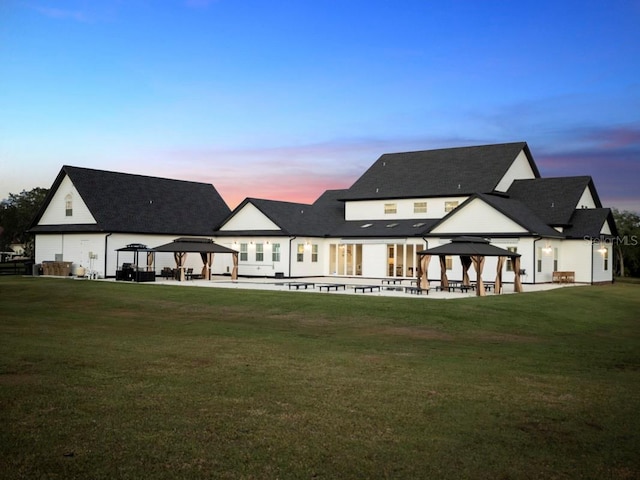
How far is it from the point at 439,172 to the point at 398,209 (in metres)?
3.93

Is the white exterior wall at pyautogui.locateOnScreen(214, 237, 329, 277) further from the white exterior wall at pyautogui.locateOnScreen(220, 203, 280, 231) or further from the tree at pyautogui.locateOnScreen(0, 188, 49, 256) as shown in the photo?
the tree at pyautogui.locateOnScreen(0, 188, 49, 256)

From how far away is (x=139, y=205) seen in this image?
43.8m

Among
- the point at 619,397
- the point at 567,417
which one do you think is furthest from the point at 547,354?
the point at 567,417

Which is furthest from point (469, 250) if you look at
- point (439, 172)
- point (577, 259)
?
point (439, 172)

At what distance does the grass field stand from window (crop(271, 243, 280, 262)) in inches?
905

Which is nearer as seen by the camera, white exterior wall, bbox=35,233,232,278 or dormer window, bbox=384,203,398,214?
white exterior wall, bbox=35,233,232,278

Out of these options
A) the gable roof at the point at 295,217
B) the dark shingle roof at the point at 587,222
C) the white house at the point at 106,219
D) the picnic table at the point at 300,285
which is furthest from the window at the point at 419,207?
the white house at the point at 106,219

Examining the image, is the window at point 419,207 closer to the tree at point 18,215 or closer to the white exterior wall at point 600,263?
the white exterior wall at point 600,263

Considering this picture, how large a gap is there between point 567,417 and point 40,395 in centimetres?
718

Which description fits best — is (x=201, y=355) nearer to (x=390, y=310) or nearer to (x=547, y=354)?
(x=547, y=354)

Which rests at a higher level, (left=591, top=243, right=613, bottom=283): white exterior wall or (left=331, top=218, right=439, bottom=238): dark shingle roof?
(left=331, top=218, right=439, bottom=238): dark shingle roof

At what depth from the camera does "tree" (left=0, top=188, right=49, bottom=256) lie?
256 feet

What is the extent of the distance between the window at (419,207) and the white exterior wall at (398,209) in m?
0.20

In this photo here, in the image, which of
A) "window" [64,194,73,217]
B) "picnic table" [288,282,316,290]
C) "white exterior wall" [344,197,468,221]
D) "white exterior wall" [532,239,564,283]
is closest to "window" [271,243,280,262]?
"white exterior wall" [344,197,468,221]
